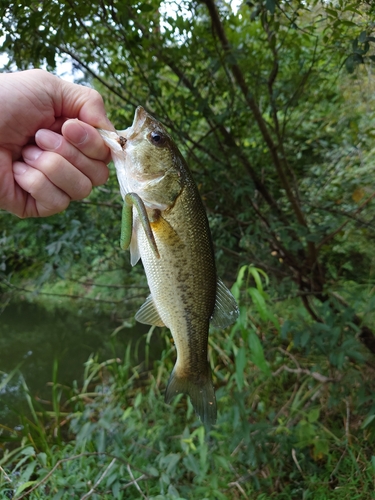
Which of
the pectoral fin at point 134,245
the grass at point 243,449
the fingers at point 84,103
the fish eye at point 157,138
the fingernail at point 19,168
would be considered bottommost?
the grass at point 243,449

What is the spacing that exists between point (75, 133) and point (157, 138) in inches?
11.6

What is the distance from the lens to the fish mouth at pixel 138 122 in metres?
1.34

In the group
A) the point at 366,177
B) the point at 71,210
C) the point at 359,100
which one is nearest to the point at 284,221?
the point at 366,177

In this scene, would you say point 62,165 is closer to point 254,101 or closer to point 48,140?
point 48,140

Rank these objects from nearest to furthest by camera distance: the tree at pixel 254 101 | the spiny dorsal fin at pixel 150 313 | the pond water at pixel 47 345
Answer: the spiny dorsal fin at pixel 150 313, the tree at pixel 254 101, the pond water at pixel 47 345

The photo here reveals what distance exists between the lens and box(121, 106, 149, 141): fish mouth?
1.34 m

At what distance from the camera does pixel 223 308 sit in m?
1.47

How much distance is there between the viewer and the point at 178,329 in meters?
1.47

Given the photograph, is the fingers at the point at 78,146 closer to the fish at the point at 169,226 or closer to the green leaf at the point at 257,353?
the fish at the point at 169,226

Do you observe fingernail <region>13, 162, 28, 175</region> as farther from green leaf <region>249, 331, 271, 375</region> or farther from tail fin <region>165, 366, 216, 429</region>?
green leaf <region>249, 331, 271, 375</region>

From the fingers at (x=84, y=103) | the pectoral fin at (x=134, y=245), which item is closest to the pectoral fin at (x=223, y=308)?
the pectoral fin at (x=134, y=245)

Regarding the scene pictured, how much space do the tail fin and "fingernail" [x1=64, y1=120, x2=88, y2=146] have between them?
1.00m

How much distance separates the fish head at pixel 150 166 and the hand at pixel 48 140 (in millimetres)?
148

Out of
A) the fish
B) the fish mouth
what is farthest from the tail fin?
the fish mouth
